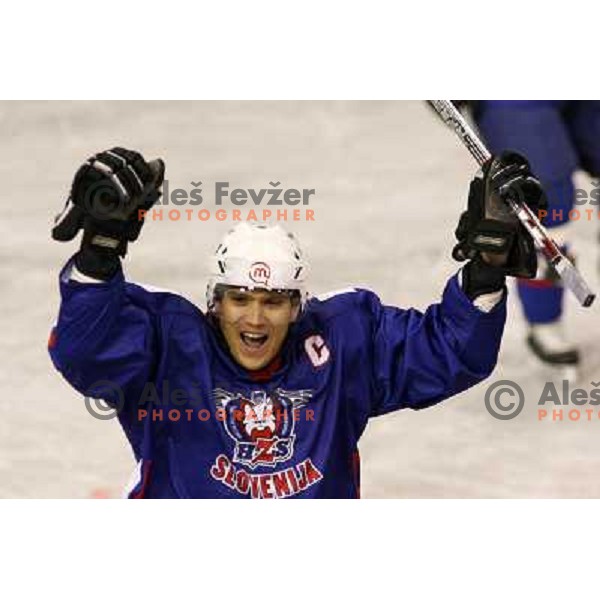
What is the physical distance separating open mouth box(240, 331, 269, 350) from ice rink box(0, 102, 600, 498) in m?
1.27

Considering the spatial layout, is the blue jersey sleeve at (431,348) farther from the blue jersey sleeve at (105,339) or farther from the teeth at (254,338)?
the blue jersey sleeve at (105,339)

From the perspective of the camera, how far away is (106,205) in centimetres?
365

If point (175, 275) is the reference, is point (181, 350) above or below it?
below

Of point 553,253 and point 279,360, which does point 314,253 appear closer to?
point 279,360

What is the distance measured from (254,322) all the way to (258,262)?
0.38 feet

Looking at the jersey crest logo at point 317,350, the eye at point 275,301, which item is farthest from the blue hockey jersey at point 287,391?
the eye at point 275,301

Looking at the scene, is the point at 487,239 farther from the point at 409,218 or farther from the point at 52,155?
the point at 52,155

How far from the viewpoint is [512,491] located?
201 inches

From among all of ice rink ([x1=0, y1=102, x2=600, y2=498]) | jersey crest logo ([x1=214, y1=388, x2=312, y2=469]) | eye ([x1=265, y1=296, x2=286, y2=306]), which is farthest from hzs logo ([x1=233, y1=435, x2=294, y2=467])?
ice rink ([x1=0, y1=102, x2=600, y2=498])

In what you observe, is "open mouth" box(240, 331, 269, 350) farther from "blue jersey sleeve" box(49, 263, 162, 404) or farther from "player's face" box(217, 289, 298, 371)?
"blue jersey sleeve" box(49, 263, 162, 404)

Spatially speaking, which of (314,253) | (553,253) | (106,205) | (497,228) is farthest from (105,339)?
(314,253)

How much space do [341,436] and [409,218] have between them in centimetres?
272

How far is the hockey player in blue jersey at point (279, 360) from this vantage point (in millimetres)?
3793

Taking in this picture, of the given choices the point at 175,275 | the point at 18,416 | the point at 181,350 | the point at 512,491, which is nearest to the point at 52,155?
the point at 175,275
